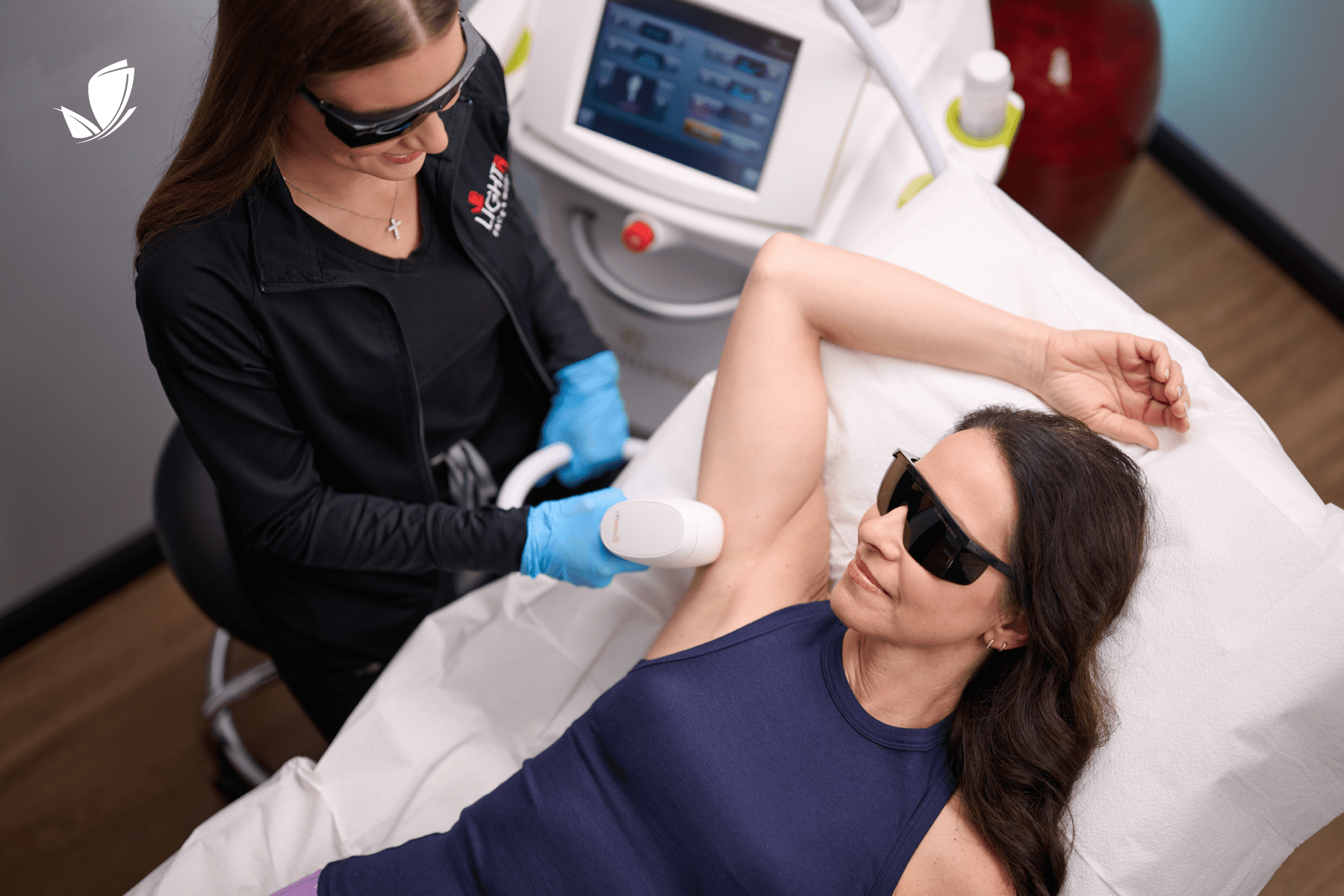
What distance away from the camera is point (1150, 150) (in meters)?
2.50

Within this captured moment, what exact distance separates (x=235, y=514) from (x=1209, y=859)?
1143mm

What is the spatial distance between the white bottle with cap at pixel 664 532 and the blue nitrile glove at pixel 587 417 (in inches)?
10.6

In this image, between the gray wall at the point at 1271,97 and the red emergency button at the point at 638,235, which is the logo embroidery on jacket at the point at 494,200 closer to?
the red emergency button at the point at 638,235

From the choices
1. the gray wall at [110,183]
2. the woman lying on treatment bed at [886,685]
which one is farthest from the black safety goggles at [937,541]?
the gray wall at [110,183]

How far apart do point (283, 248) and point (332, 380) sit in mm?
163

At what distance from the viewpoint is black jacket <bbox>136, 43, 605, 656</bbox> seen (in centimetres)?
102

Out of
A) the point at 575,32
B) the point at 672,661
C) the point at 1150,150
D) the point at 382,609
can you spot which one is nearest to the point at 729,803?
the point at 672,661

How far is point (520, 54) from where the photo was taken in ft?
5.09

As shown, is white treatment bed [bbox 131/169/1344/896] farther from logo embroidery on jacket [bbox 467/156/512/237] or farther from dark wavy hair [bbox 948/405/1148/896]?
logo embroidery on jacket [bbox 467/156/512/237]

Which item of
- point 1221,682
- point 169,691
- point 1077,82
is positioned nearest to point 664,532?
point 1221,682

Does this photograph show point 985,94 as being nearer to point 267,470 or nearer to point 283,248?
point 283,248

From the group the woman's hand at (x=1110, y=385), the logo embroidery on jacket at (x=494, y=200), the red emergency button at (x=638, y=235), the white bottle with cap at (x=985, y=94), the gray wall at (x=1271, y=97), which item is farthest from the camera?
the gray wall at (x=1271, y=97)

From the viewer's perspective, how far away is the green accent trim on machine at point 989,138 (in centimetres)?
145

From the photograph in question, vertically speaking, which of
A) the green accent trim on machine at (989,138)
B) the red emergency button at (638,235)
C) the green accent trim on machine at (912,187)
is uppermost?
the green accent trim on machine at (989,138)
